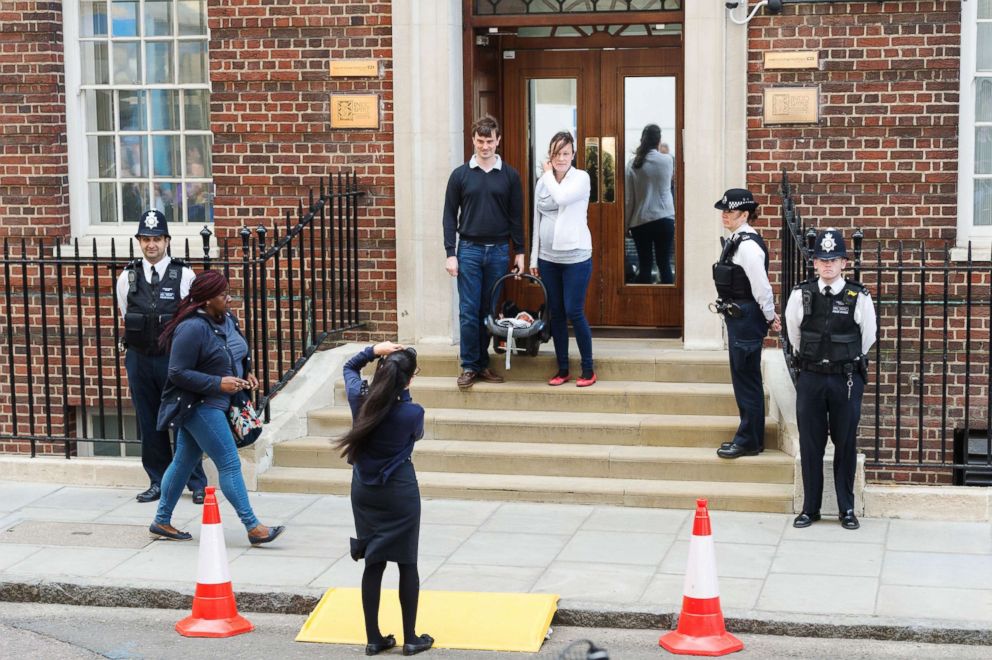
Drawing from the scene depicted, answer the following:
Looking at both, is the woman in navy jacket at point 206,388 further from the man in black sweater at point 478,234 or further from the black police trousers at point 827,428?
the black police trousers at point 827,428

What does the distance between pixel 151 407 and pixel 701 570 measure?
4.22 meters

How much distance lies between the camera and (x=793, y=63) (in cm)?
1065

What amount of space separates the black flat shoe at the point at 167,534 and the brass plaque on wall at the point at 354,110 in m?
3.83

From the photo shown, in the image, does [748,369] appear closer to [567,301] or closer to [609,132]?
[567,301]

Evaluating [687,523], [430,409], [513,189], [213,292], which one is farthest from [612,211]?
[213,292]

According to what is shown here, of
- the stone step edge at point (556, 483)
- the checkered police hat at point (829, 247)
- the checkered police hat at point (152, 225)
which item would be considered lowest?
the stone step edge at point (556, 483)

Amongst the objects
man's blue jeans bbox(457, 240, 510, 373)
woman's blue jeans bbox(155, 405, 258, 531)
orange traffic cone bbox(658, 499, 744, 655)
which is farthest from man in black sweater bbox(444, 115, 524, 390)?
orange traffic cone bbox(658, 499, 744, 655)

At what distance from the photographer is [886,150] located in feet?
35.0

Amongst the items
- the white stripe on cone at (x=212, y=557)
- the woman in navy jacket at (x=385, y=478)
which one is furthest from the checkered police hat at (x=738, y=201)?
the white stripe on cone at (x=212, y=557)

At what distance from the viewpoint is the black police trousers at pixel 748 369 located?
365 inches

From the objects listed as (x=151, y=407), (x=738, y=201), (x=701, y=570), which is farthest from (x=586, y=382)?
(x=701, y=570)

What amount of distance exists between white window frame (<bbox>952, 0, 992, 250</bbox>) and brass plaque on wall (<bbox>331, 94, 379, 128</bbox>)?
427 cm

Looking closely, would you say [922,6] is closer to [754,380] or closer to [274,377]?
[754,380]

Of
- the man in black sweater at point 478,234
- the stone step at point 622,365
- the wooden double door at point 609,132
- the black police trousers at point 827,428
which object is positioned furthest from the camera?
the wooden double door at point 609,132
